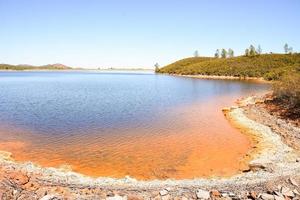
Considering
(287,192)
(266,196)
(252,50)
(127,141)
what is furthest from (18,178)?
(252,50)

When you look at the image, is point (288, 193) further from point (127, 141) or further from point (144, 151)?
point (127, 141)

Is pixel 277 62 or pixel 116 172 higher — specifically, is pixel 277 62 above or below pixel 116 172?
above

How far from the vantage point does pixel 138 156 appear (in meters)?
18.5

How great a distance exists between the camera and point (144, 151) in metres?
19.5

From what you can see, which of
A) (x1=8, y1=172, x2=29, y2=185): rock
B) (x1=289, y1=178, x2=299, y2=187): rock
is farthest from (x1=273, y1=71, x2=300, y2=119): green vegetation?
(x1=8, y1=172, x2=29, y2=185): rock

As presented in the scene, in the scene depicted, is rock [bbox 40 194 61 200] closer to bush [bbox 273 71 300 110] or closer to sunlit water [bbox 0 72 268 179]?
sunlit water [bbox 0 72 268 179]

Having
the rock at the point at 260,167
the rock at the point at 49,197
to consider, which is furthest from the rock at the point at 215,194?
the rock at the point at 49,197

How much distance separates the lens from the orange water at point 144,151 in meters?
16.4

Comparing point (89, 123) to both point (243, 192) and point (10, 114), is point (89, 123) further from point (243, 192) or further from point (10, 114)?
point (243, 192)

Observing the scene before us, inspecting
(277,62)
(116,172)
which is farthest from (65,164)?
(277,62)

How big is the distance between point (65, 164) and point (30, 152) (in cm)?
369

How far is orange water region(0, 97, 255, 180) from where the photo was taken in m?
16.4

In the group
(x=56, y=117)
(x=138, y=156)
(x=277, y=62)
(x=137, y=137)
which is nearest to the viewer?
(x=138, y=156)

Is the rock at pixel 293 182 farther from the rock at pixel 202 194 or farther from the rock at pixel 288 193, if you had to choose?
the rock at pixel 202 194
